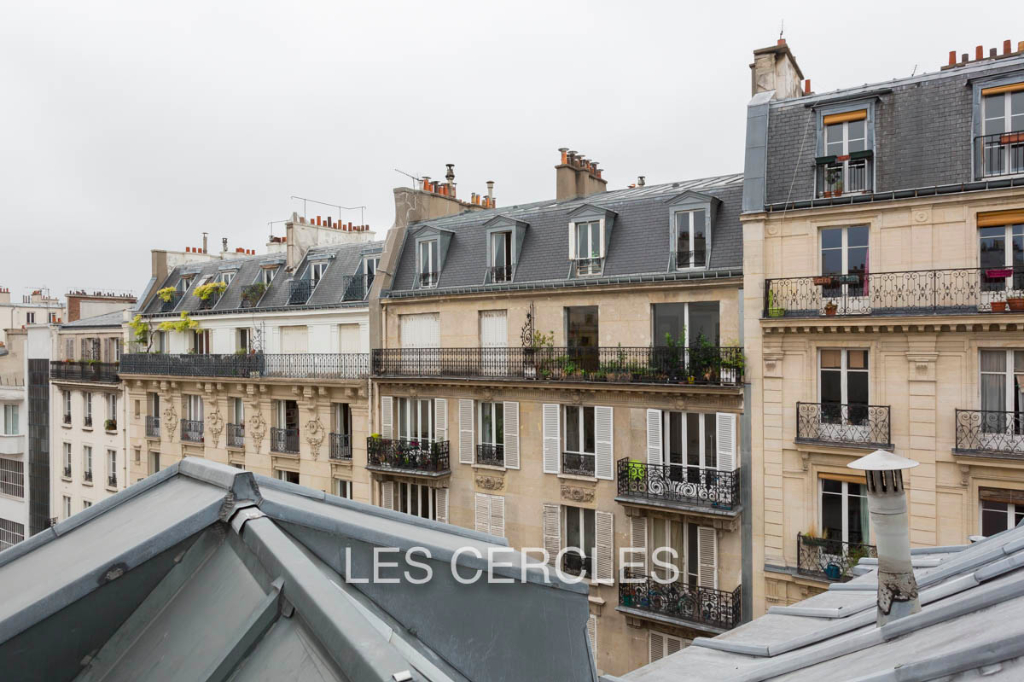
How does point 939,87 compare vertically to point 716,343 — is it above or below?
above

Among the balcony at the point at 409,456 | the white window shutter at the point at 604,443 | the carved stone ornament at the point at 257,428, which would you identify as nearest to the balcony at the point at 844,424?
the white window shutter at the point at 604,443

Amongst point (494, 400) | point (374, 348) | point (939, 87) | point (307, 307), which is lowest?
point (494, 400)

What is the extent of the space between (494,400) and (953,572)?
16.7 m

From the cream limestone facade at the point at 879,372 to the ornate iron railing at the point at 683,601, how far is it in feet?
2.52

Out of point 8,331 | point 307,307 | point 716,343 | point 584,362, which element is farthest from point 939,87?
point 8,331

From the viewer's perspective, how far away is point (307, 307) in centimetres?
2792

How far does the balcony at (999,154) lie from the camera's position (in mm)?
15250

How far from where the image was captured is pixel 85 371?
119 feet

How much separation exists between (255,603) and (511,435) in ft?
64.7

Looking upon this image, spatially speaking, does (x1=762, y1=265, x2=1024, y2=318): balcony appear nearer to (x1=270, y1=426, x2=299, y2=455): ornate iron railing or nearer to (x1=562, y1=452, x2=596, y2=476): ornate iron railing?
(x1=562, y1=452, x2=596, y2=476): ornate iron railing

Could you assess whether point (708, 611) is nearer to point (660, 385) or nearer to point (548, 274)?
point (660, 385)

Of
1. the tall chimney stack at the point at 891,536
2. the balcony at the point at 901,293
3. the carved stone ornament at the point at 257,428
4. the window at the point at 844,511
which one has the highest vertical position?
the balcony at the point at 901,293

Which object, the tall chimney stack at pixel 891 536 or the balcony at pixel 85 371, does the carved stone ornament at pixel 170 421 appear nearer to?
the balcony at pixel 85 371

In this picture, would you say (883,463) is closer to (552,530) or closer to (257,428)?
(552,530)
